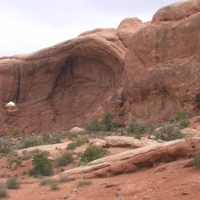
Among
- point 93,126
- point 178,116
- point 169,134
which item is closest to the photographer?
point 169,134

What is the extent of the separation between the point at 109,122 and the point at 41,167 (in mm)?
12756

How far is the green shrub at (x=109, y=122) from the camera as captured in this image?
24688 millimetres

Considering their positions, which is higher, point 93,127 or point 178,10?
point 178,10

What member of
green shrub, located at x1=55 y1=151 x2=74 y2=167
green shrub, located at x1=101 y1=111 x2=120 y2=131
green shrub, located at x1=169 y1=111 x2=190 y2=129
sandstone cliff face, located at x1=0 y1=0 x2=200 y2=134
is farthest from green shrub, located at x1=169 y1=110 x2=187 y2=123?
green shrub, located at x1=55 y1=151 x2=74 y2=167

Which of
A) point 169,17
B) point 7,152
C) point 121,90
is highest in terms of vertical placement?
point 169,17

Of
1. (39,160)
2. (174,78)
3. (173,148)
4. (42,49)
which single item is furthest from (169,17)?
(173,148)

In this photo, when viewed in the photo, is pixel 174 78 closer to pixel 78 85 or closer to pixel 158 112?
pixel 158 112

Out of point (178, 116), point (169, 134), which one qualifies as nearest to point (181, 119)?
point (178, 116)

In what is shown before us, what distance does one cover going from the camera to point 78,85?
108 ft

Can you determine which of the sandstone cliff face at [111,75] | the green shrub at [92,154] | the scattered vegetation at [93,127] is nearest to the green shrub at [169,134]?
the green shrub at [92,154]

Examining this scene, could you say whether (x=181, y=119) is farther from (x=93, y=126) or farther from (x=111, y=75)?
(x=111, y=75)

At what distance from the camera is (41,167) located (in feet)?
42.0

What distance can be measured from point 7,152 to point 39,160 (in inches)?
181

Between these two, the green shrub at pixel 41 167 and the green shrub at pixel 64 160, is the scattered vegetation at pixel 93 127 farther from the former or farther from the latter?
the green shrub at pixel 41 167
